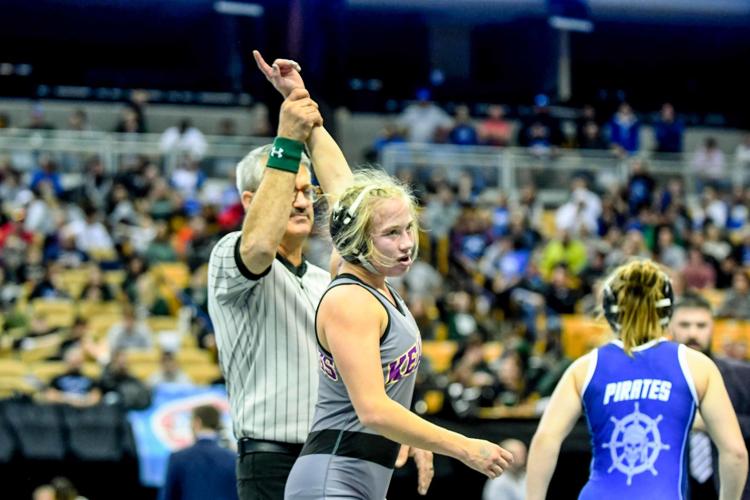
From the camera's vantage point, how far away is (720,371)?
6105 mm

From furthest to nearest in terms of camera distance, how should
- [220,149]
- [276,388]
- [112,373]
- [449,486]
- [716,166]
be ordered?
1. [716,166]
2. [220,149]
3. [112,373]
4. [449,486]
5. [276,388]

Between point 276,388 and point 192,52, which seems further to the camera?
point 192,52

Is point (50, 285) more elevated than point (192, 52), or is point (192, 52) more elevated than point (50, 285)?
point (192, 52)

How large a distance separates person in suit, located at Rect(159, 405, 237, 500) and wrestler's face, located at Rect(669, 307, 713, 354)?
2786 mm

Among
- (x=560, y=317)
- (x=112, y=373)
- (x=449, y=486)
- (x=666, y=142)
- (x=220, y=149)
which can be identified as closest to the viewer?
(x=449, y=486)

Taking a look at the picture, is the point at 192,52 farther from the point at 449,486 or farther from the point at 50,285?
the point at 449,486

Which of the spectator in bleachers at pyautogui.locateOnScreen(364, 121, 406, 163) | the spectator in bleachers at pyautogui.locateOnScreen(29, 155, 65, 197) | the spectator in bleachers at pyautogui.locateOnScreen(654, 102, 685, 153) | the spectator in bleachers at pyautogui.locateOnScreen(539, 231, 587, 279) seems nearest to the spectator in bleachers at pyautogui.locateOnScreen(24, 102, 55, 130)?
the spectator in bleachers at pyautogui.locateOnScreen(29, 155, 65, 197)

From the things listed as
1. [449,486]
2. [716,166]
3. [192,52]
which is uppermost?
[192,52]

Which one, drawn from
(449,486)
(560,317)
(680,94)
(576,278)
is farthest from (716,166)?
(449,486)

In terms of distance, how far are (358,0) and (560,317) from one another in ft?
50.8

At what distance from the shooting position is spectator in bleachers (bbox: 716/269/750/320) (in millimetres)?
17359

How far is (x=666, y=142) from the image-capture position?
25453 mm

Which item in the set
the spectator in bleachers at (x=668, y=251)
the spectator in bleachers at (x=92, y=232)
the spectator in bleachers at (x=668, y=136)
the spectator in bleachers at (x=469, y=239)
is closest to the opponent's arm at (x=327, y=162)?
the spectator in bleachers at (x=92, y=232)

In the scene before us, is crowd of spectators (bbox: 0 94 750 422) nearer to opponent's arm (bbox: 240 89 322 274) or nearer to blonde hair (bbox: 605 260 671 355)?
blonde hair (bbox: 605 260 671 355)
